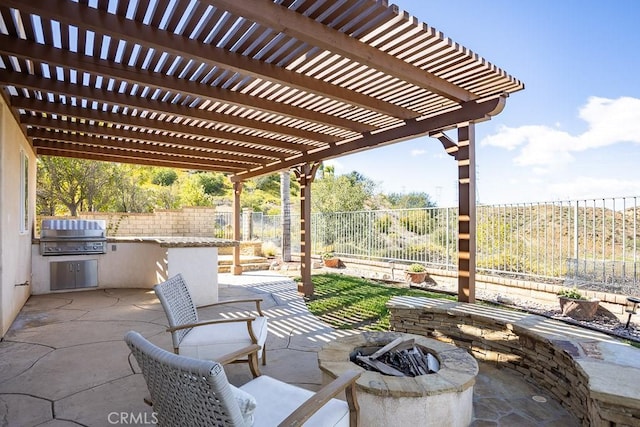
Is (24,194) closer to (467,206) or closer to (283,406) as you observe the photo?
(283,406)

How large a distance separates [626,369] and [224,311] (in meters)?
4.92

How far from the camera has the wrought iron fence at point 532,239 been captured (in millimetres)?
5023

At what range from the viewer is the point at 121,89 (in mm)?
4176

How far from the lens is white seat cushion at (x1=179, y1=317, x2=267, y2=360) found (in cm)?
285

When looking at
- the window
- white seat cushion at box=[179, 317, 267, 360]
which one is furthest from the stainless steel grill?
white seat cushion at box=[179, 317, 267, 360]

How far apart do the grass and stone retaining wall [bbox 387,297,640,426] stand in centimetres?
68

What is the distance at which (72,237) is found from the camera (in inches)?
274

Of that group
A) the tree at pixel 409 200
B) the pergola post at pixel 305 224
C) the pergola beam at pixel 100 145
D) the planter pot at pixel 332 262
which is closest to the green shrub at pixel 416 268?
the pergola post at pixel 305 224

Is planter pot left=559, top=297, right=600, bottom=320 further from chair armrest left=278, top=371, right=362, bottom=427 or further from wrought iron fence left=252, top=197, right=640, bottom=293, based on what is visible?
chair armrest left=278, top=371, right=362, bottom=427

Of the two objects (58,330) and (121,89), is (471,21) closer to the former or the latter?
(121,89)

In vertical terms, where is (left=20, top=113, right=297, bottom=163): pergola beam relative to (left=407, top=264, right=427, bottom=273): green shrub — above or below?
above

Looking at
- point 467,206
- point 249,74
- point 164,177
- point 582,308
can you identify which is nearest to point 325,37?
point 249,74

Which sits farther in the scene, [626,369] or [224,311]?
[224,311]

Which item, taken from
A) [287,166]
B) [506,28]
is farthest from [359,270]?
[506,28]
